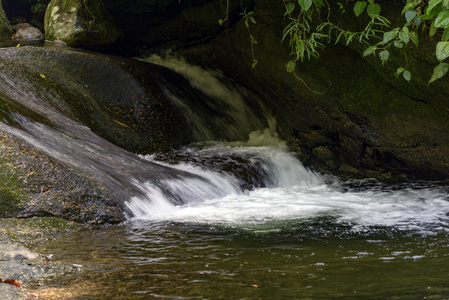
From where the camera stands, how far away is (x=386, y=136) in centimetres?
648

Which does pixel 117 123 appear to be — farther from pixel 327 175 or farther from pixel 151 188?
pixel 327 175

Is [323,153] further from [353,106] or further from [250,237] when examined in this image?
[250,237]

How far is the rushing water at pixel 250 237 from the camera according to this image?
8.38 feet

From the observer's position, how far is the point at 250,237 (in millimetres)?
3602

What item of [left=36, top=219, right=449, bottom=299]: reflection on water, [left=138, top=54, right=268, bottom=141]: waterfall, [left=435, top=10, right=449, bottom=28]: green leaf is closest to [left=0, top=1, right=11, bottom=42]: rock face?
[left=138, top=54, right=268, bottom=141]: waterfall

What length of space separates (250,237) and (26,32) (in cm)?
1073

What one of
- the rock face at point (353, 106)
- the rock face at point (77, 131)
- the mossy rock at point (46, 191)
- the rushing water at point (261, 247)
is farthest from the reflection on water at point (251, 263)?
the rock face at point (353, 106)

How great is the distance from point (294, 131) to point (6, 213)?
4842 mm

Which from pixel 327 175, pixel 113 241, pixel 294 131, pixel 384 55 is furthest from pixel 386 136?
pixel 113 241

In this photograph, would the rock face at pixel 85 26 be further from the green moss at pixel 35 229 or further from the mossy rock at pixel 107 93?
the green moss at pixel 35 229

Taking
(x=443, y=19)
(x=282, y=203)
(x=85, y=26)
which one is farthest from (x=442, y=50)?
(x=85, y=26)

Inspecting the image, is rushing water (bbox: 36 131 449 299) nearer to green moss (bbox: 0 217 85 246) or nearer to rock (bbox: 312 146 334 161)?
green moss (bbox: 0 217 85 246)

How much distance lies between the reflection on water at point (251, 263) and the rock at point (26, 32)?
975cm

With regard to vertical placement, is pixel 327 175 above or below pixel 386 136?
below
